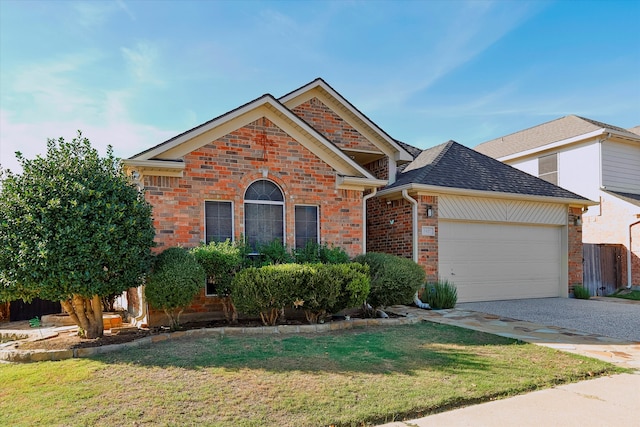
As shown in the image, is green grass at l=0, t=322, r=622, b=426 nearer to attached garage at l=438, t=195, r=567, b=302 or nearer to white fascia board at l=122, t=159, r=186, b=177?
white fascia board at l=122, t=159, r=186, b=177

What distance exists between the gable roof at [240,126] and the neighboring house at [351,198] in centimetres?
2

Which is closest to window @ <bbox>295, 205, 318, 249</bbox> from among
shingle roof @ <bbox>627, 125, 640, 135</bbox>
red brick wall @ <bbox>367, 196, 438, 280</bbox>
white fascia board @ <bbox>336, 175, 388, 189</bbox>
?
white fascia board @ <bbox>336, 175, 388, 189</bbox>

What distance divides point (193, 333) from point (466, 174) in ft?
30.4

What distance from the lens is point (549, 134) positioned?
18766 mm

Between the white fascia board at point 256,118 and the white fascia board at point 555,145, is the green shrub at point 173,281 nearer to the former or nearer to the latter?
the white fascia board at point 256,118

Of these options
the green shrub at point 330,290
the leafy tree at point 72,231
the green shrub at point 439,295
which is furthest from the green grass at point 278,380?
the green shrub at point 439,295

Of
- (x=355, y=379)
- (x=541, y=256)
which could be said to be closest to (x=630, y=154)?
(x=541, y=256)

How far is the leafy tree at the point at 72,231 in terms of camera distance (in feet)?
20.8

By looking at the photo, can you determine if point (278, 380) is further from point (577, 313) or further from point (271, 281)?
point (577, 313)

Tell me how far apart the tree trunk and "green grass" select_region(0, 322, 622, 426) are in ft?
4.73

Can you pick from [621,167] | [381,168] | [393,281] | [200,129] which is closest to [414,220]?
[393,281]

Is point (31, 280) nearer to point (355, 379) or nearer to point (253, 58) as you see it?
point (355, 379)

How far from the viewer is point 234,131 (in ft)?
30.8

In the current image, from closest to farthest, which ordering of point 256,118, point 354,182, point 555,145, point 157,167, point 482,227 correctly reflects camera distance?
point 157,167 < point 256,118 < point 354,182 < point 482,227 < point 555,145
